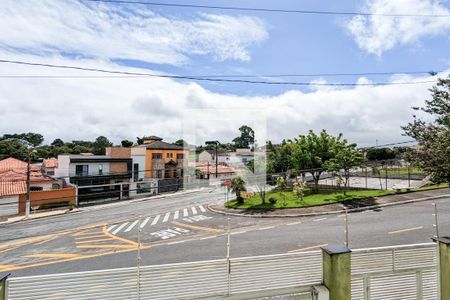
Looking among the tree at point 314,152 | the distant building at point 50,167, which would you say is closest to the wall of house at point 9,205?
the distant building at point 50,167

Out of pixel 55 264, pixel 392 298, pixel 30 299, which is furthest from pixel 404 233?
pixel 55 264

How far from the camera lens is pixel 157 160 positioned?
186ft

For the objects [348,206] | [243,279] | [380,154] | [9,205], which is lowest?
[9,205]

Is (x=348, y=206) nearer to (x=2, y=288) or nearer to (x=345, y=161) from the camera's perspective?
(x=345, y=161)

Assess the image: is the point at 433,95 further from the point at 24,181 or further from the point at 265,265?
the point at 24,181

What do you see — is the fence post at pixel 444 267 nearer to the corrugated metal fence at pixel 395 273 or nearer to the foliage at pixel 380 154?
the corrugated metal fence at pixel 395 273

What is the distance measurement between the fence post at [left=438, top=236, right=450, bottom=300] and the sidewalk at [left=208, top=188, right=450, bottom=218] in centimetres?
1358

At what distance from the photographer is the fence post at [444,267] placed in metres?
8.30

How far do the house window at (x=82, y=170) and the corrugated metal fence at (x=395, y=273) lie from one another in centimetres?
4609

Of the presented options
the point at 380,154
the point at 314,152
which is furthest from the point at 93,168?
the point at 380,154

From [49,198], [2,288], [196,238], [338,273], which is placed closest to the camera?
[2,288]

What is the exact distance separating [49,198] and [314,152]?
3277 centimetres

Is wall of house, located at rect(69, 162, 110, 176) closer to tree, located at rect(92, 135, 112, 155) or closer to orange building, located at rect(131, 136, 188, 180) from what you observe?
orange building, located at rect(131, 136, 188, 180)

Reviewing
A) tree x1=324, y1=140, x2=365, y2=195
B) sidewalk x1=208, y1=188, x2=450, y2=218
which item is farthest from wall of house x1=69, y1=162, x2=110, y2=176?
tree x1=324, y1=140, x2=365, y2=195
